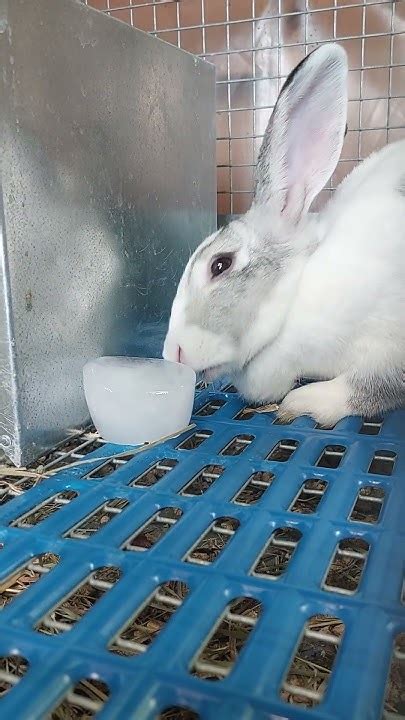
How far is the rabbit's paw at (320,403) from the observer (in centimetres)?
119

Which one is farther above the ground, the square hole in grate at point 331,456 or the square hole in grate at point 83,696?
the square hole in grate at point 331,456

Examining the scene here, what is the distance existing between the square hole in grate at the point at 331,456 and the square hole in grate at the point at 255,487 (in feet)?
0.28

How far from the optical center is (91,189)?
1.21 metres

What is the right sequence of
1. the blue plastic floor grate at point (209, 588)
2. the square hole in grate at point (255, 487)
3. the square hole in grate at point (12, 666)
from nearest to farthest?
the blue plastic floor grate at point (209, 588) → the square hole in grate at point (12, 666) → the square hole in grate at point (255, 487)

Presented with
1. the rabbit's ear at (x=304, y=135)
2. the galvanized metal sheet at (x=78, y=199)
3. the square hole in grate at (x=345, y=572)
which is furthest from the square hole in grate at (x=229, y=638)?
the rabbit's ear at (x=304, y=135)

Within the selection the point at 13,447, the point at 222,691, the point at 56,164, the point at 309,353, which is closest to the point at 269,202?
the point at 309,353

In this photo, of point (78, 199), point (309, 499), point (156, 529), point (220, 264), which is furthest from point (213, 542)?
point (78, 199)

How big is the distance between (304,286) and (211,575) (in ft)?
2.21

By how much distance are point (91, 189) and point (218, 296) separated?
0.30 meters

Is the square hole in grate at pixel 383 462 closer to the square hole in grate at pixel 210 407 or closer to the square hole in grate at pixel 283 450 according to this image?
the square hole in grate at pixel 283 450

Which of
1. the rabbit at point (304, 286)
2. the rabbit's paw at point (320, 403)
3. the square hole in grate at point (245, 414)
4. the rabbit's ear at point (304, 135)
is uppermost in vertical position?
the rabbit's ear at point (304, 135)

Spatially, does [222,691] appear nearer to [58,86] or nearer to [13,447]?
[13,447]

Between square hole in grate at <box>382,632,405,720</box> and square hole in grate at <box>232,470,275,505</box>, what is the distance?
356 mm

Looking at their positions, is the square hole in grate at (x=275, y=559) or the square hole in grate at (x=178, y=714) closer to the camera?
the square hole in grate at (x=178, y=714)
